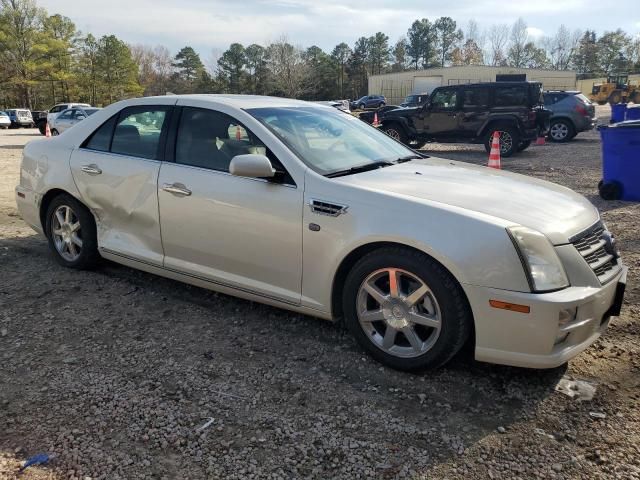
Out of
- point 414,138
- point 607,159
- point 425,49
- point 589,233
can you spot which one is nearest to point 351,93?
point 425,49

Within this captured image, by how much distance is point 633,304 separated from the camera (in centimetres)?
410

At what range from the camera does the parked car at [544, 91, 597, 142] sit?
16750 mm

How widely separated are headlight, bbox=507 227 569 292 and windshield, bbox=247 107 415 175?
126 cm

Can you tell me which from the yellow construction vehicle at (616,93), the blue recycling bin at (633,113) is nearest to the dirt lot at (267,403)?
the blue recycling bin at (633,113)

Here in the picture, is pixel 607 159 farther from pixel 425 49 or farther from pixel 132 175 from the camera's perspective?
pixel 425 49

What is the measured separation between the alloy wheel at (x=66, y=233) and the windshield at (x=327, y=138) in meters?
2.02

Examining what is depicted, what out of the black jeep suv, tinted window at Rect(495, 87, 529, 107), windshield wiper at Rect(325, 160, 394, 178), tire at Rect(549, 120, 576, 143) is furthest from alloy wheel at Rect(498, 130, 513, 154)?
windshield wiper at Rect(325, 160, 394, 178)

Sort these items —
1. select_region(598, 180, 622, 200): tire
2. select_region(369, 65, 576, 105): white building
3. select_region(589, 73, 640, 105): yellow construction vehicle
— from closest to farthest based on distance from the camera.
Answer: select_region(598, 180, 622, 200): tire < select_region(589, 73, 640, 105): yellow construction vehicle < select_region(369, 65, 576, 105): white building

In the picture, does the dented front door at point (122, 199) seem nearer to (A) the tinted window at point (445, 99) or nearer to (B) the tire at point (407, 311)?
(B) the tire at point (407, 311)

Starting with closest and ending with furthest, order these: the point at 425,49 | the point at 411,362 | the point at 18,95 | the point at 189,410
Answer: the point at 189,410 → the point at 411,362 → the point at 18,95 → the point at 425,49

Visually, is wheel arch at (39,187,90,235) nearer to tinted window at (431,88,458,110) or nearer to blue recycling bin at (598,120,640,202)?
blue recycling bin at (598,120,640,202)

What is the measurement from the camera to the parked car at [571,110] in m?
16.8

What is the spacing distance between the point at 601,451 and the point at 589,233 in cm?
120

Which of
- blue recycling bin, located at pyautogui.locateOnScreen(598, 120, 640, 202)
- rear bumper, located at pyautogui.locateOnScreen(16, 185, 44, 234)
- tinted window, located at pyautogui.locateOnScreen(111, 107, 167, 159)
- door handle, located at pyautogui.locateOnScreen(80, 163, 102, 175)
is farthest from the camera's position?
blue recycling bin, located at pyautogui.locateOnScreen(598, 120, 640, 202)
